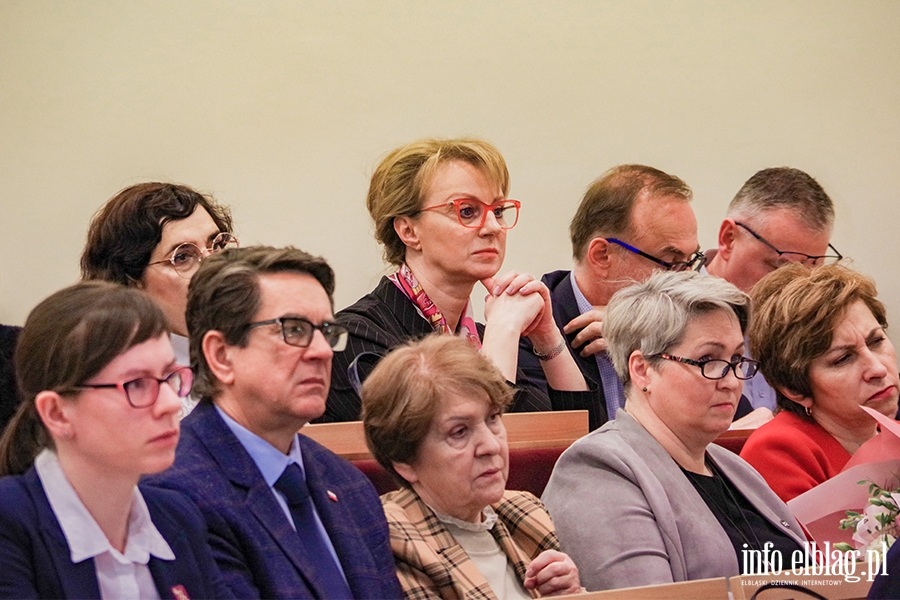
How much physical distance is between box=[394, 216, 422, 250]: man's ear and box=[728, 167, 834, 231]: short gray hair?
4.57 ft

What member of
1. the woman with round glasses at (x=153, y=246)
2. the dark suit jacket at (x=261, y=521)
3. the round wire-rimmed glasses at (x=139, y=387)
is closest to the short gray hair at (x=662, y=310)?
the dark suit jacket at (x=261, y=521)

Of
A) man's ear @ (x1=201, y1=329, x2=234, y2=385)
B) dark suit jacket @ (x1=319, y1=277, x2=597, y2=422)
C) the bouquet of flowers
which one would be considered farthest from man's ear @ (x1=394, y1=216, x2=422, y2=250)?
the bouquet of flowers

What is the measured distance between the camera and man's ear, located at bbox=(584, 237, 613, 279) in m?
3.13

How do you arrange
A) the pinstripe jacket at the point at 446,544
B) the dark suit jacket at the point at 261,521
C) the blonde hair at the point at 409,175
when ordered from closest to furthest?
the dark suit jacket at the point at 261,521 < the pinstripe jacket at the point at 446,544 < the blonde hair at the point at 409,175

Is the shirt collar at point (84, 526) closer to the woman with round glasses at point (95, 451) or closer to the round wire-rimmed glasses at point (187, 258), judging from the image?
the woman with round glasses at point (95, 451)

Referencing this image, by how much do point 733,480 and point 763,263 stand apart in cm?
144

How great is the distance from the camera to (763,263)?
3.49 m

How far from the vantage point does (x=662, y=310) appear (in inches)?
86.2

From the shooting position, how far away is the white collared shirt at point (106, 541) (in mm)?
1284

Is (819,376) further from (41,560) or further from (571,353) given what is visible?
(41,560)

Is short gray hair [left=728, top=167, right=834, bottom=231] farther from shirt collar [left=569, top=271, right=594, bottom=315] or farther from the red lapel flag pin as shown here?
the red lapel flag pin

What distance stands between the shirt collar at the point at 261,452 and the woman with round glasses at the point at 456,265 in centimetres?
89

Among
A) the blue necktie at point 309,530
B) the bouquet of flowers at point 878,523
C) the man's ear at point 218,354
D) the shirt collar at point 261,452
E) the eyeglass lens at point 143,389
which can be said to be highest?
the eyeglass lens at point 143,389

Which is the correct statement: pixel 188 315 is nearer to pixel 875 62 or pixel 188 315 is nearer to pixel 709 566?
pixel 709 566
